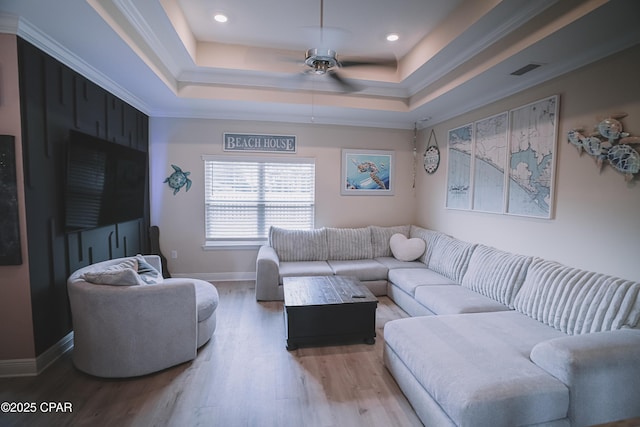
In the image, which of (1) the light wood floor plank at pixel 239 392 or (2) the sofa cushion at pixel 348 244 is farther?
(2) the sofa cushion at pixel 348 244

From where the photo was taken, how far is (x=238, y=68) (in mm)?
3449

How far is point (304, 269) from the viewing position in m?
3.97

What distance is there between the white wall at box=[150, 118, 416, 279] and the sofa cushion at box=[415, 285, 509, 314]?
2056 millimetres

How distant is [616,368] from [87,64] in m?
4.61

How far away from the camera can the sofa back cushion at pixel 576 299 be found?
1.93 m

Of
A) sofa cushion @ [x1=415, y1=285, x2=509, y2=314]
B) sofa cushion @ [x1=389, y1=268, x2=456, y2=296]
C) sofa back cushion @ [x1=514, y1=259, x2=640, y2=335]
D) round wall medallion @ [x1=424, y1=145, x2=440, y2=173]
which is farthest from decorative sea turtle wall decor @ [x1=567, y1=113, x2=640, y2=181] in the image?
round wall medallion @ [x1=424, y1=145, x2=440, y2=173]

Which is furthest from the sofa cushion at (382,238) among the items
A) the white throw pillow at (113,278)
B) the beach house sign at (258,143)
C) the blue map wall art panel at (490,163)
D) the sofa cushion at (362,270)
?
the white throw pillow at (113,278)

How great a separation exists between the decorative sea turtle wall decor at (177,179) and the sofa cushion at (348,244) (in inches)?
93.4

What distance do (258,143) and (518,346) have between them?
4073mm

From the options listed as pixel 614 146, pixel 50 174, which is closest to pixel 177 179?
pixel 50 174

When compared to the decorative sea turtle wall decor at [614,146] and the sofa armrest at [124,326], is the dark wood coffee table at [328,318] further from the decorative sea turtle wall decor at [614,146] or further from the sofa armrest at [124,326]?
the decorative sea turtle wall decor at [614,146]

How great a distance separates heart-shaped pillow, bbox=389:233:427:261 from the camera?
437 cm

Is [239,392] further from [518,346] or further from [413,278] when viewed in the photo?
[413,278]

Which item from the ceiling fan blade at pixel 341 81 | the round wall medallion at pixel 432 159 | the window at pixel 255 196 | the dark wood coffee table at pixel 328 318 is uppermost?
the ceiling fan blade at pixel 341 81
